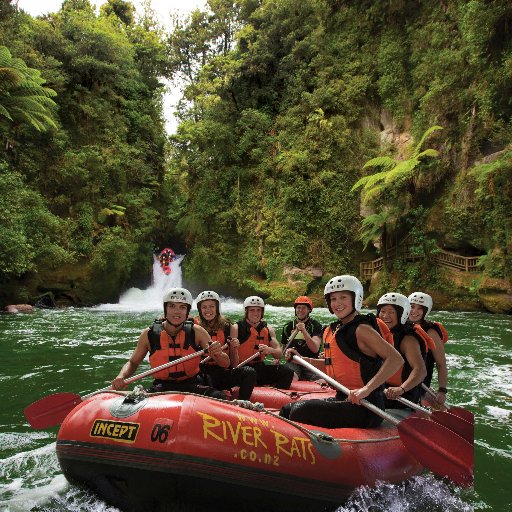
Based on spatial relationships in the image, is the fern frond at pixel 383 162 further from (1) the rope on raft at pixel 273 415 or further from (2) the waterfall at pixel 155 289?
(1) the rope on raft at pixel 273 415

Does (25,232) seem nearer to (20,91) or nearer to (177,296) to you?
(20,91)

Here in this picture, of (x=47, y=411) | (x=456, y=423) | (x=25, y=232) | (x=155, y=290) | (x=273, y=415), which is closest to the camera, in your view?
(x=273, y=415)

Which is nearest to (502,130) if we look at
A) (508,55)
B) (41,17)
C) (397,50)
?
(508,55)

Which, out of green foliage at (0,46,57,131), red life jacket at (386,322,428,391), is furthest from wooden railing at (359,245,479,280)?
green foliage at (0,46,57,131)

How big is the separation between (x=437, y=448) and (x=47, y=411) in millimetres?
2970

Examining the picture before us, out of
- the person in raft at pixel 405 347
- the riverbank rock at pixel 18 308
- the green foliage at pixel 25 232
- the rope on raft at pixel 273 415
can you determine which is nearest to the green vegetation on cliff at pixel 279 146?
the green foliage at pixel 25 232

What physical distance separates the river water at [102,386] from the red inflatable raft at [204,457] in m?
0.21

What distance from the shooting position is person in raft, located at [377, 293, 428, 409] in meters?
3.70

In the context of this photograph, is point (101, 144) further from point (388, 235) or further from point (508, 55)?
point (508, 55)

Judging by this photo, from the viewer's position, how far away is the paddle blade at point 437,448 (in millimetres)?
3059

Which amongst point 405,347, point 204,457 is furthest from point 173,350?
point 405,347

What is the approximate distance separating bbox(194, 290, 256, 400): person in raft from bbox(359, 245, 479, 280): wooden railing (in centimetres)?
1185

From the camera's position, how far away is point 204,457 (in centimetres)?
254

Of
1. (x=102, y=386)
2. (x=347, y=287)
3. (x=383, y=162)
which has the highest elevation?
(x=383, y=162)
